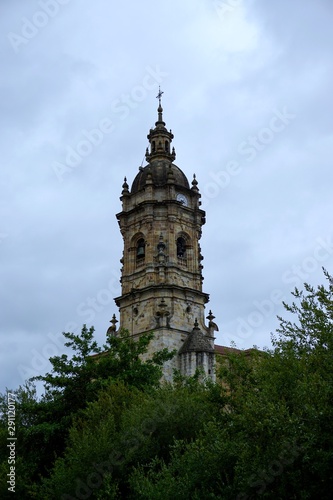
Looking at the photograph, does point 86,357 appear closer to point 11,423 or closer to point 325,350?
point 11,423

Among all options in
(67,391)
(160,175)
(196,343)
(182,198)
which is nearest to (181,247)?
(182,198)

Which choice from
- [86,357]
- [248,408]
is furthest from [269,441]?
[86,357]

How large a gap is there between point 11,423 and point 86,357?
5167mm

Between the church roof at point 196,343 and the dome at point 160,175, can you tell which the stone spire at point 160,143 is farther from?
the church roof at point 196,343

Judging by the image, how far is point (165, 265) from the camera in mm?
50969

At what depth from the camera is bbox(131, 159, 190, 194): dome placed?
182 feet

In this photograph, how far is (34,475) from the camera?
2934 centimetres

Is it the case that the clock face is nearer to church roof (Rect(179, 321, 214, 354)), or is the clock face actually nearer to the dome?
the dome

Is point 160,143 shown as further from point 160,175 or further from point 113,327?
point 113,327

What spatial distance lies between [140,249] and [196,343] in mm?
10380

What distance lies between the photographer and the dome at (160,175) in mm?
55478

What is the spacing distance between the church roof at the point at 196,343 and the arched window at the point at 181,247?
6831 millimetres

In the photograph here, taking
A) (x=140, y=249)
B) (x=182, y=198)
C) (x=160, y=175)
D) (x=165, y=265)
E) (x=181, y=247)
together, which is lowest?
(x=165, y=265)

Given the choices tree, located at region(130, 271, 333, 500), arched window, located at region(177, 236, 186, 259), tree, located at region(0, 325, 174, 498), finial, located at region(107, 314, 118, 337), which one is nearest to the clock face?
arched window, located at region(177, 236, 186, 259)
